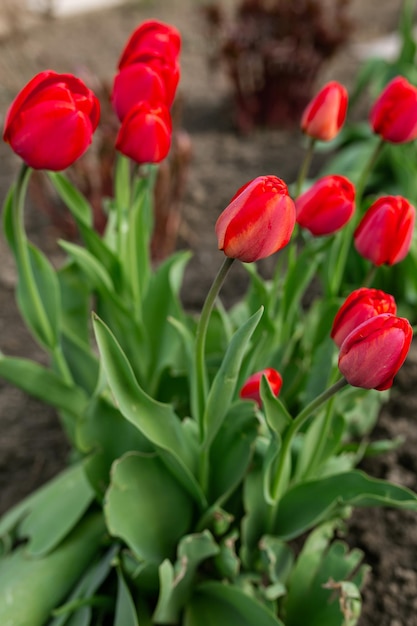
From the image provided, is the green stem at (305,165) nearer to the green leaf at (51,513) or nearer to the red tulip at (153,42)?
the red tulip at (153,42)

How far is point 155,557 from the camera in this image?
131 cm

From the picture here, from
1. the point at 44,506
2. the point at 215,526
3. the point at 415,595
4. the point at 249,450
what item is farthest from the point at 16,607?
the point at 415,595

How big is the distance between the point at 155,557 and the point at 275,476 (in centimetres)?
25

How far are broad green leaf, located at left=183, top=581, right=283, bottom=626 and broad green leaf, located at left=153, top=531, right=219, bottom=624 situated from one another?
0.08ft

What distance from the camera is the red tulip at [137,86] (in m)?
1.09

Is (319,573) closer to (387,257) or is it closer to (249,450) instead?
(249,450)

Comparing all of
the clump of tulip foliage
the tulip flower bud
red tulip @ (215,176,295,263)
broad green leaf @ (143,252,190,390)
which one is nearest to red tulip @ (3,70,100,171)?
the clump of tulip foliage

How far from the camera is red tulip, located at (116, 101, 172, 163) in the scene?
1087mm

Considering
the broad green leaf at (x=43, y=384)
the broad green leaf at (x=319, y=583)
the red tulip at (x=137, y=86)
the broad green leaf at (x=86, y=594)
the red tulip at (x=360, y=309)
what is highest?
the red tulip at (x=137, y=86)

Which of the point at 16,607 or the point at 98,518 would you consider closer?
the point at 16,607

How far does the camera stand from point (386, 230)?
1.13 meters

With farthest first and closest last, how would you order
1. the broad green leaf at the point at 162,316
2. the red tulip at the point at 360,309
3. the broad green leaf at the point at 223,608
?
1. the broad green leaf at the point at 162,316
2. the broad green leaf at the point at 223,608
3. the red tulip at the point at 360,309

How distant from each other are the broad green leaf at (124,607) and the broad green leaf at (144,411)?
0.18 metres

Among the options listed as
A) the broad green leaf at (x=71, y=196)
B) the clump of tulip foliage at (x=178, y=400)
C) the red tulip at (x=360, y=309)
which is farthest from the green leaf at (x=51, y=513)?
the red tulip at (x=360, y=309)
